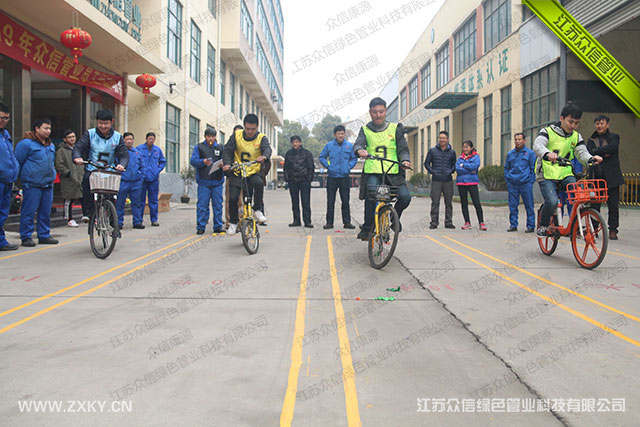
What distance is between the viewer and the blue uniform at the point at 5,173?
6691 millimetres

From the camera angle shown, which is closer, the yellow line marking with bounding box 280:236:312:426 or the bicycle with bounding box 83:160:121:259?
the yellow line marking with bounding box 280:236:312:426

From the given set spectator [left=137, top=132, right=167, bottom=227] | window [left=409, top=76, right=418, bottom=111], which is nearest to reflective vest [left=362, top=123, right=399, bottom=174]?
spectator [left=137, top=132, right=167, bottom=227]

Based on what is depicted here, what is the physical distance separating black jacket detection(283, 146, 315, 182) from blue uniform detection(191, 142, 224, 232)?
1.81m

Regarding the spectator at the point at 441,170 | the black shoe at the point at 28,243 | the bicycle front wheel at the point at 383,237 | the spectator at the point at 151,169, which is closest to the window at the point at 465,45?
the spectator at the point at 441,170

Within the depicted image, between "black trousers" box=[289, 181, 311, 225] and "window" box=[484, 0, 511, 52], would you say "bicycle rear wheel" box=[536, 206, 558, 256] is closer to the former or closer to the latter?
"black trousers" box=[289, 181, 311, 225]

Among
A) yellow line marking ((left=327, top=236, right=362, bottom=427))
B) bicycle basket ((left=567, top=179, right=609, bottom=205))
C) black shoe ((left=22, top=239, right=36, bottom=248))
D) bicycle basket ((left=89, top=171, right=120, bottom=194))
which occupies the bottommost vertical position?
yellow line marking ((left=327, top=236, right=362, bottom=427))

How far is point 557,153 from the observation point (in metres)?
6.45

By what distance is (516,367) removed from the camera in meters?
2.88

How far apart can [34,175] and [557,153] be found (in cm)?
753

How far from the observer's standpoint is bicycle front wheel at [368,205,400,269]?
5582 millimetres

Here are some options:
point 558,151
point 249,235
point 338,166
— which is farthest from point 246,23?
point 558,151

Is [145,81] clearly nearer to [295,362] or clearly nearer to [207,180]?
[207,180]

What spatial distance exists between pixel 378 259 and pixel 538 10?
14766mm

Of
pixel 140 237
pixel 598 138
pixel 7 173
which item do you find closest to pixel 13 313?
pixel 7 173
